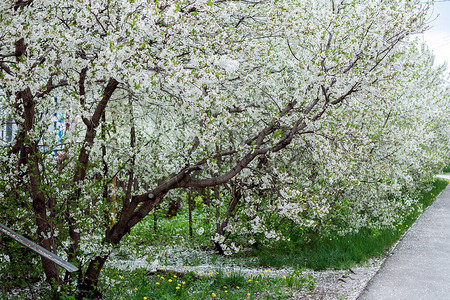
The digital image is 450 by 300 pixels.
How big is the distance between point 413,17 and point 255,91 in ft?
8.20

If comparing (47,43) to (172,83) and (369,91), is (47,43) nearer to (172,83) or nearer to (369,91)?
(172,83)

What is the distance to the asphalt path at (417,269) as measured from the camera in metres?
6.00

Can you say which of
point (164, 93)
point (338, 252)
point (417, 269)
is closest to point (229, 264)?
point (338, 252)

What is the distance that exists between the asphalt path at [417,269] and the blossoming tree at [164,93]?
1.39m

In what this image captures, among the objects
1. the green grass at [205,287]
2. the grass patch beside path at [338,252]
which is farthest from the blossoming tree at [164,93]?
the grass patch beside path at [338,252]

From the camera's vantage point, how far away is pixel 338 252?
8.01 m

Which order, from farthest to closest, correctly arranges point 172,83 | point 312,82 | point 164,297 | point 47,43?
point 312,82, point 164,297, point 47,43, point 172,83

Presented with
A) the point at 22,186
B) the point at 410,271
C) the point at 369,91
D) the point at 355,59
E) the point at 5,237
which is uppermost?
the point at 355,59

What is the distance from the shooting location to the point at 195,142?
7086mm

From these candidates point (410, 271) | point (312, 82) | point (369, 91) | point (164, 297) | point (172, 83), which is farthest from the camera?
point (410, 271)

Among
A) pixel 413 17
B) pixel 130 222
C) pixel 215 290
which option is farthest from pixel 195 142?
pixel 413 17

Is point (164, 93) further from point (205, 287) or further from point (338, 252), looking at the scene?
point (338, 252)

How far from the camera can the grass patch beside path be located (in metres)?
7.69

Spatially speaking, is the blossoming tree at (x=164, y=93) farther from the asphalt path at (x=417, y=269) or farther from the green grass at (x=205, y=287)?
the asphalt path at (x=417, y=269)
